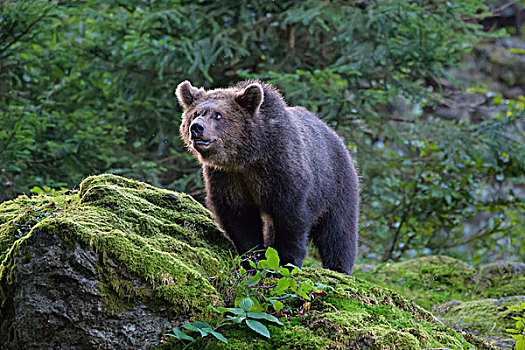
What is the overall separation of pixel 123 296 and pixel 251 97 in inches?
90.9

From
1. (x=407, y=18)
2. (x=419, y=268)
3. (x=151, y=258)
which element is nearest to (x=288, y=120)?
(x=151, y=258)

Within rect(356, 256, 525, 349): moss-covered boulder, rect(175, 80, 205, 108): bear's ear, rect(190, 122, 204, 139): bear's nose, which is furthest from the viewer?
rect(356, 256, 525, 349): moss-covered boulder

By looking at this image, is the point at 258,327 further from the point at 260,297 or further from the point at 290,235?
the point at 290,235

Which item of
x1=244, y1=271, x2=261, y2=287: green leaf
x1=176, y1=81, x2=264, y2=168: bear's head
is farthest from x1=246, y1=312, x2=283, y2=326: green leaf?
x1=176, y1=81, x2=264, y2=168: bear's head

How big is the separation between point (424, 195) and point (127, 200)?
24.4 ft

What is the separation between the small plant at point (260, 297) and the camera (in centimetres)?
336

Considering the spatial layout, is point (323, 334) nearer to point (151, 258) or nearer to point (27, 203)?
point (151, 258)

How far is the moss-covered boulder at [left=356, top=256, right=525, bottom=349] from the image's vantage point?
234 inches

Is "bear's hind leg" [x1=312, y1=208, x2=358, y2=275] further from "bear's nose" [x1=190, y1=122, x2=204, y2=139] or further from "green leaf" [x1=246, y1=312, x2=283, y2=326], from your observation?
"green leaf" [x1=246, y1=312, x2=283, y2=326]

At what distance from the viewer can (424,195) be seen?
10500 millimetres

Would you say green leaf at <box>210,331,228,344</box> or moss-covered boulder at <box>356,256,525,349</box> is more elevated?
green leaf at <box>210,331,228,344</box>

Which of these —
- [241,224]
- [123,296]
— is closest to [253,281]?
[123,296]

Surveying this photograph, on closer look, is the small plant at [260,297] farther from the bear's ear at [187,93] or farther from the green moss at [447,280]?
the green moss at [447,280]

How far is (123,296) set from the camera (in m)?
3.31
